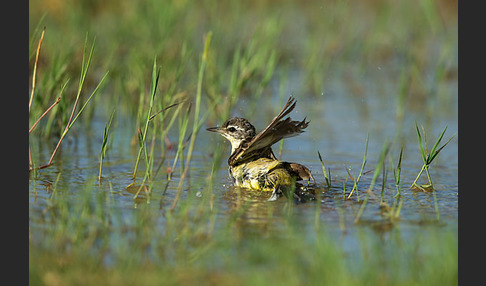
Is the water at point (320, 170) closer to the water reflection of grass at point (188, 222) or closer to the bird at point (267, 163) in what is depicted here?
the water reflection of grass at point (188, 222)

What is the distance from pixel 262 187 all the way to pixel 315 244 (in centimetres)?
192

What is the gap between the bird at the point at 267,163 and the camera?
6586mm

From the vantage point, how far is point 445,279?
4.43 m

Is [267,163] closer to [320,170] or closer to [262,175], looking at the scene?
[262,175]

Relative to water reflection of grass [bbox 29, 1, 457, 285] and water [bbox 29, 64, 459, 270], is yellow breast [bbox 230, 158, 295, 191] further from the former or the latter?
water reflection of grass [bbox 29, 1, 457, 285]

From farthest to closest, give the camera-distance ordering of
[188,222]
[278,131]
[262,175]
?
[262,175]
[278,131]
[188,222]

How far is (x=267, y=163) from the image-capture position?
7191mm

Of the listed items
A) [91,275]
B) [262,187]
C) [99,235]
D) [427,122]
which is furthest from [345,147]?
[91,275]

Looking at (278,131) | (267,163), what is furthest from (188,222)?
(267,163)

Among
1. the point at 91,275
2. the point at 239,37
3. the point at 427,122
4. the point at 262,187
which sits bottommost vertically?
the point at 91,275

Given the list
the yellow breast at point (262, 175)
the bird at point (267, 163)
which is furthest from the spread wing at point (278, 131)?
the yellow breast at point (262, 175)

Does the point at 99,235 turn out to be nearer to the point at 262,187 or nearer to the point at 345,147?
the point at 262,187

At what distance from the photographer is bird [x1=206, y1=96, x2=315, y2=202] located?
6586mm

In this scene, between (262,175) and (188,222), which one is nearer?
(188,222)
